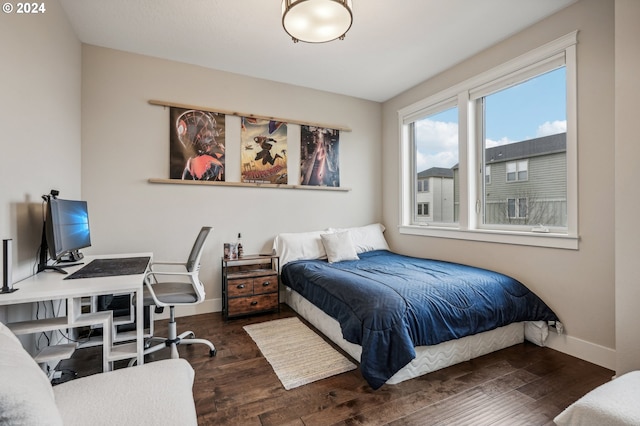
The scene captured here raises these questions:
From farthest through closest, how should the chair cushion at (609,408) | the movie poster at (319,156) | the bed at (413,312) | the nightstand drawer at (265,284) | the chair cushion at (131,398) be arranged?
the movie poster at (319,156) → the nightstand drawer at (265,284) → the bed at (413,312) → the chair cushion at (609,408) → the chair cushion at (131,398)

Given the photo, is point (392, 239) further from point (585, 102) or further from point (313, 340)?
point (585, 102)

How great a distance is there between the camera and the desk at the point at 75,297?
1487 mm

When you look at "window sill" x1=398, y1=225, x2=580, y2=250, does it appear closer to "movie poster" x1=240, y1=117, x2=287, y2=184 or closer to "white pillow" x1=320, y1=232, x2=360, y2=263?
"white pillow" x1=320, y1=232, x2=360, y2=263

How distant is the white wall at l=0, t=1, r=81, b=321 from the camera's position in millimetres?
1665

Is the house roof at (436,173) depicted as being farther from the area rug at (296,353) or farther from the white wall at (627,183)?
the area rug at (296,353)

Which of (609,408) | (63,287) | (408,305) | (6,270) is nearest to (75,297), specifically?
(63,287)

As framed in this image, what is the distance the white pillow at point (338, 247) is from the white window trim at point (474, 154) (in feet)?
3.11

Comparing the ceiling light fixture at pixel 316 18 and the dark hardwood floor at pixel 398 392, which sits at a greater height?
the ceiling light fixture at pixel 316 18

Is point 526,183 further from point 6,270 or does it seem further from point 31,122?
point 31,122

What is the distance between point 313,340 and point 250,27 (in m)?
2.84

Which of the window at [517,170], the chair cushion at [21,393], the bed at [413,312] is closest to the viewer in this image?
the chair cushion at [21,393]

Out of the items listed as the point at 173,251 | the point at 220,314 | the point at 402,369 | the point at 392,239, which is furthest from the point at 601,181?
the point at 173,251

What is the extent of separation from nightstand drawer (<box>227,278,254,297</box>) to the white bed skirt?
75 centimetres

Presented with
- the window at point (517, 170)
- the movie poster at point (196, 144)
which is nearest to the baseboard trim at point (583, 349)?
the window at point (517, 170)
